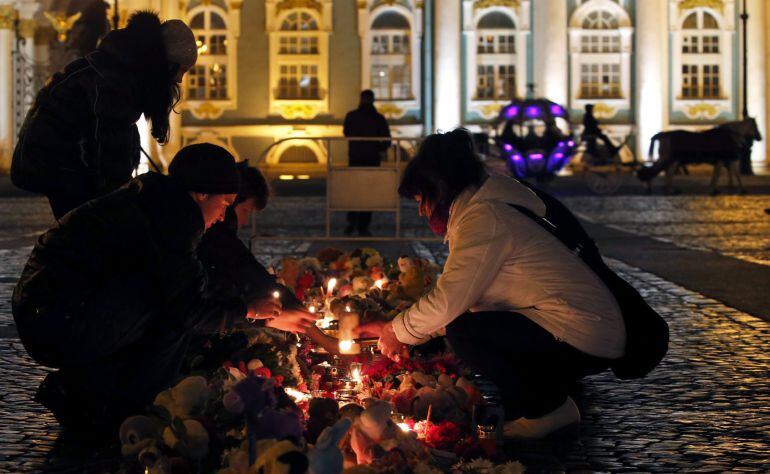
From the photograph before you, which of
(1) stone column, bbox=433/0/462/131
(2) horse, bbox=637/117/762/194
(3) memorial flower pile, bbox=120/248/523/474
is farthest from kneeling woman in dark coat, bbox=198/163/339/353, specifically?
(1) stone column, bbox=433/0/462/131

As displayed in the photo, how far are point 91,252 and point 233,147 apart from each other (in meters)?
31.8

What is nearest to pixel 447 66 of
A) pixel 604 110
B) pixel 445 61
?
pixel 445 61

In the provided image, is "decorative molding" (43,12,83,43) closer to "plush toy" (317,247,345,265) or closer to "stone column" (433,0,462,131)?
"stone column" (433,0,462,131)

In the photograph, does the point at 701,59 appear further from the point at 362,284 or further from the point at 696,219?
the point at 362,284

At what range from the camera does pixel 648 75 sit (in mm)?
35719

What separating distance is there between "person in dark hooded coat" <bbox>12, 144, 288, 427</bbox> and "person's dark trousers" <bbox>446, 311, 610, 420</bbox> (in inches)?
38.0

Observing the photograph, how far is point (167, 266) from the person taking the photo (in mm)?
4305

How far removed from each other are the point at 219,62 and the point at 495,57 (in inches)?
288

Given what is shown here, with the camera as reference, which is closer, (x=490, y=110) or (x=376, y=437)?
→ (x=376, y=437)

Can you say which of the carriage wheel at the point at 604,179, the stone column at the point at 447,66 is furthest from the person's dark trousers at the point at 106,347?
the stone column at the point at 447,66

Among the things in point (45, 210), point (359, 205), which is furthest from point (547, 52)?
point (359, 205)

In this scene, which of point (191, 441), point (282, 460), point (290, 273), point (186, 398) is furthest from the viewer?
point (290, 273)

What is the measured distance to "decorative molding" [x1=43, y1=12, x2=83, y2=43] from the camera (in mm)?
30453

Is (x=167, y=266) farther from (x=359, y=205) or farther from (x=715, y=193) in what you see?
(x=715, y=193)
